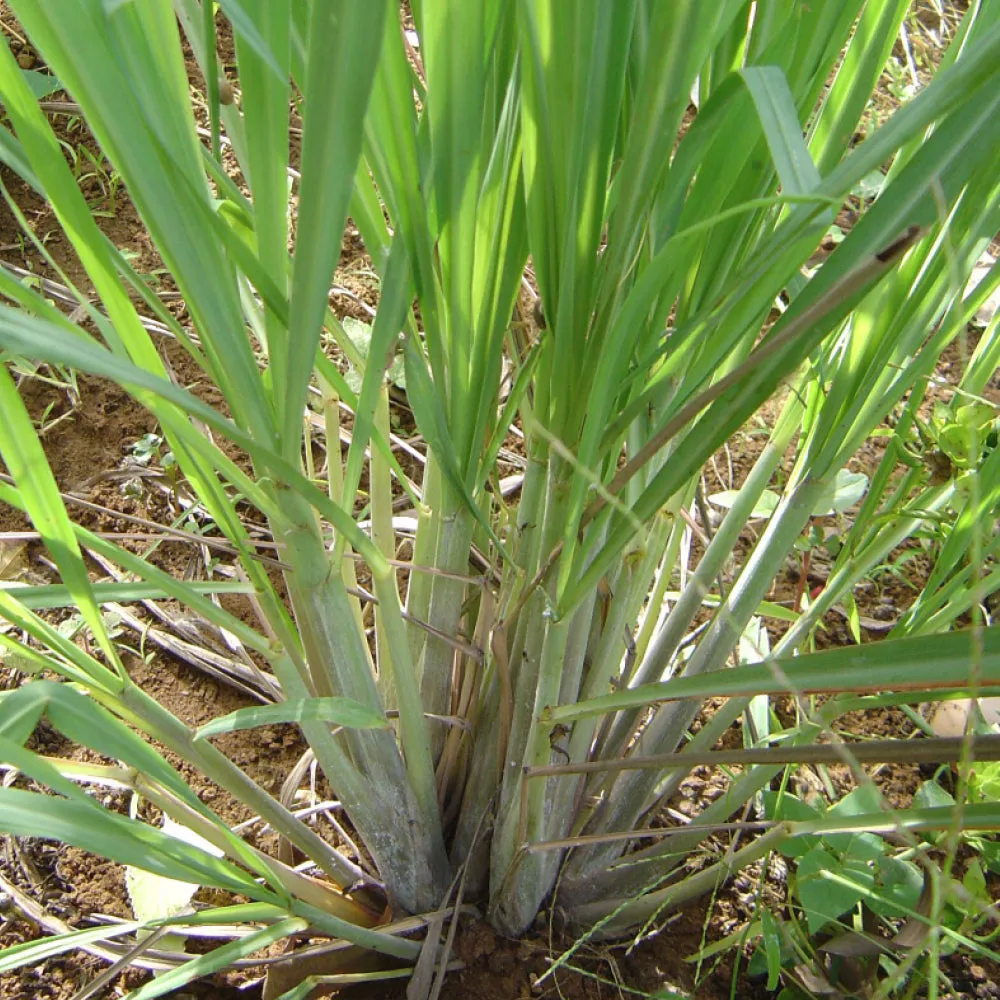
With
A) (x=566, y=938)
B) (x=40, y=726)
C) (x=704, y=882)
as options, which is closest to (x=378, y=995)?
(x=566, y=938)

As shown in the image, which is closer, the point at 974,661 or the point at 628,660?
the point at 974,661

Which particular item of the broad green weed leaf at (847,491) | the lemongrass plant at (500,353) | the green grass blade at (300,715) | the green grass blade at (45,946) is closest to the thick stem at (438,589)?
the lemongrass plant at (500,353)

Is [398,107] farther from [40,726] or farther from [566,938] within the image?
[40,726]

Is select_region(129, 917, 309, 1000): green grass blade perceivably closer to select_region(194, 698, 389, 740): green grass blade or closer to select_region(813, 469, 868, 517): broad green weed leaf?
select_region(194, 698, 389, 740): green grass blade

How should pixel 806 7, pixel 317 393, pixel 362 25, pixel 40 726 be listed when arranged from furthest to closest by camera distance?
pixel 317 393, pixel 40 726, pixel 806 7, pixel 362 25

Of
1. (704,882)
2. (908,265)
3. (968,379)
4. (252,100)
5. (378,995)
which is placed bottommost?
(378,995)

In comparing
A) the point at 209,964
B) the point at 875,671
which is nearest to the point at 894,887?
the point at 875,671

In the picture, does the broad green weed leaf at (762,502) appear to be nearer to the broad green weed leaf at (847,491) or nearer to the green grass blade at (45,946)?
the broad green weed leaf at (847,491)

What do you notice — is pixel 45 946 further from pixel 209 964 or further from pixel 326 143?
pixel 326 143
